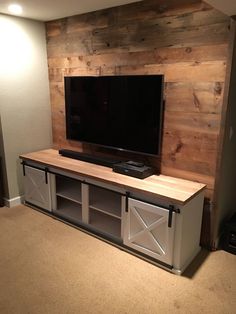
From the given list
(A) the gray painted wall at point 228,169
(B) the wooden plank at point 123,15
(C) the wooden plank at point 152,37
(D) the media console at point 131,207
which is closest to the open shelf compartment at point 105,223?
(D) the media console at point 131,207

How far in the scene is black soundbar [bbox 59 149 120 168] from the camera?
9.67 ft

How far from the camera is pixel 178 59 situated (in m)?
2.45

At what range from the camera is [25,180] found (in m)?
3.43

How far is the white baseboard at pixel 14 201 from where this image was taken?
3437mm

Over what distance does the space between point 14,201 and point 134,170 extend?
1.80 m

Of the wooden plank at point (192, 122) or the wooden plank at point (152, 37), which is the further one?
the wooden plank at point (192, 122)

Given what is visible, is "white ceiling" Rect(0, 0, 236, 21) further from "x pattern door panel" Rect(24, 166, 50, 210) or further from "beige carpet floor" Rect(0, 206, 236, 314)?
"beige carpet floor" Rect(0, 206, 236, 314)

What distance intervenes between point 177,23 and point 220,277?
2.24 metres

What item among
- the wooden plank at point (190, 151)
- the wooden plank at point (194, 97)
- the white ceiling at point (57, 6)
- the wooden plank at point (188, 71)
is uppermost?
the white ceiling at point (57, 6)

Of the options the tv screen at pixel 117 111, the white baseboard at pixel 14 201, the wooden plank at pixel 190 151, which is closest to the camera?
the wooden plank at pixel 190 151

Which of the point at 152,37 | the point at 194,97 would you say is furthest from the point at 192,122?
the point at 152,37

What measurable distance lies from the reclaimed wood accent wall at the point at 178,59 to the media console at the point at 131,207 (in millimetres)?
271

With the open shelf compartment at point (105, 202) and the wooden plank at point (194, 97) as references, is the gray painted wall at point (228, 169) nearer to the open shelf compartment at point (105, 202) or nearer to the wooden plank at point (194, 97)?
the wooden plank at point (194, 97)

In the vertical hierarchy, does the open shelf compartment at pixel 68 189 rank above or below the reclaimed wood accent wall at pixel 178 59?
below
